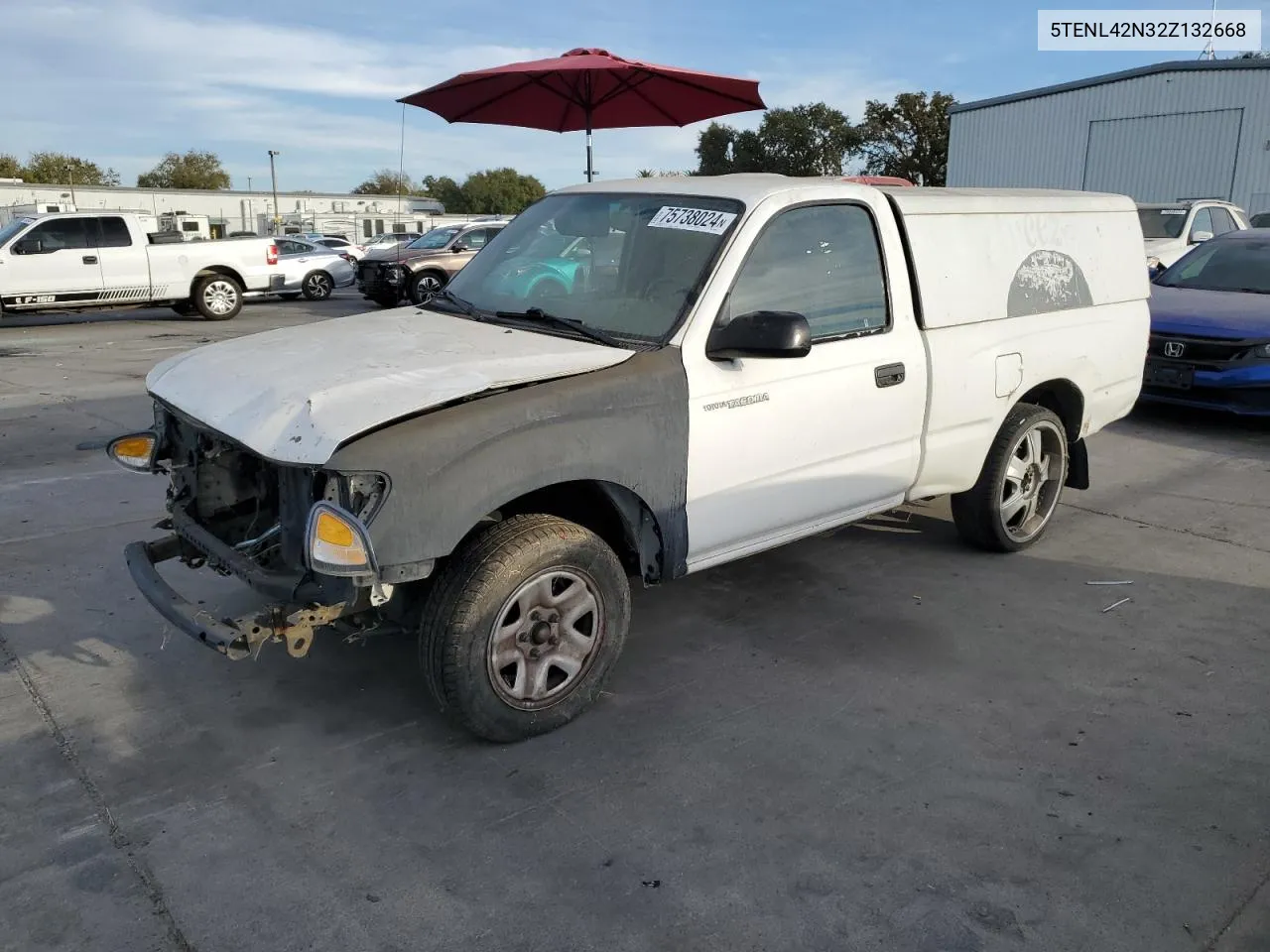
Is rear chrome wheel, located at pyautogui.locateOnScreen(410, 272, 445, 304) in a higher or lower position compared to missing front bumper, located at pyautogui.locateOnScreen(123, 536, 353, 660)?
higher

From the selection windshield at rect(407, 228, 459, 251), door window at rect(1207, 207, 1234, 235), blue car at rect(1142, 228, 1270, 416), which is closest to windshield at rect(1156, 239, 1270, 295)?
blue car at rect(1142, 228, 1270, 416)

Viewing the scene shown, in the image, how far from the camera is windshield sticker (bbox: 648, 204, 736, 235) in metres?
3.86

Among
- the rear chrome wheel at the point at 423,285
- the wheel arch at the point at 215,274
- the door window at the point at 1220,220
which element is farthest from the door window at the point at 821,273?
the wheel arch at the point at 215,274

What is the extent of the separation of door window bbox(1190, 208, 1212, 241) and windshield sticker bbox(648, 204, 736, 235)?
1253 centimetres

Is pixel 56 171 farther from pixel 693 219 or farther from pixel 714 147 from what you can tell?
pixel 693 219

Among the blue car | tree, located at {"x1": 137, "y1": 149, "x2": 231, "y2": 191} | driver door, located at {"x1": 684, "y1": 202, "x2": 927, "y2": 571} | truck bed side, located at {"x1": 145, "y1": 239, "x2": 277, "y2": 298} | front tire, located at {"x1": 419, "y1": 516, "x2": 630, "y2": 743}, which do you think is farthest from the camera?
tree, located at {"x1": 137, "y1": 149, "x2": 231, "y2": 191}

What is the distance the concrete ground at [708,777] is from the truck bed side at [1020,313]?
0.82m

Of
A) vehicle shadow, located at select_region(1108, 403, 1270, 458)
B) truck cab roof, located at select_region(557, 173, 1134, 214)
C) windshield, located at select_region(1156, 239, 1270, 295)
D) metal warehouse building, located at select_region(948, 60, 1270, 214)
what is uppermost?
metal warehouse building, located at select_region(948, 60, 1270, 214)

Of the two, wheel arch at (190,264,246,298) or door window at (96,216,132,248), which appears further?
wheel arch at (190,264,246,298)

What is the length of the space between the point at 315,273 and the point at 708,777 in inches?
822

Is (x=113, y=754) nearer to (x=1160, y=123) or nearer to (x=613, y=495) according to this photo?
(x=613, y=495)

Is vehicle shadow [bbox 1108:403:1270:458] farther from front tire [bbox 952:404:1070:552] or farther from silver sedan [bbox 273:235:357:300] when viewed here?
silver sedan [bbox 273:235:357:300]

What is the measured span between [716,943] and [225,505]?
238 cm

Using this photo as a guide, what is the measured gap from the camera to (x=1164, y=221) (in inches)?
551
